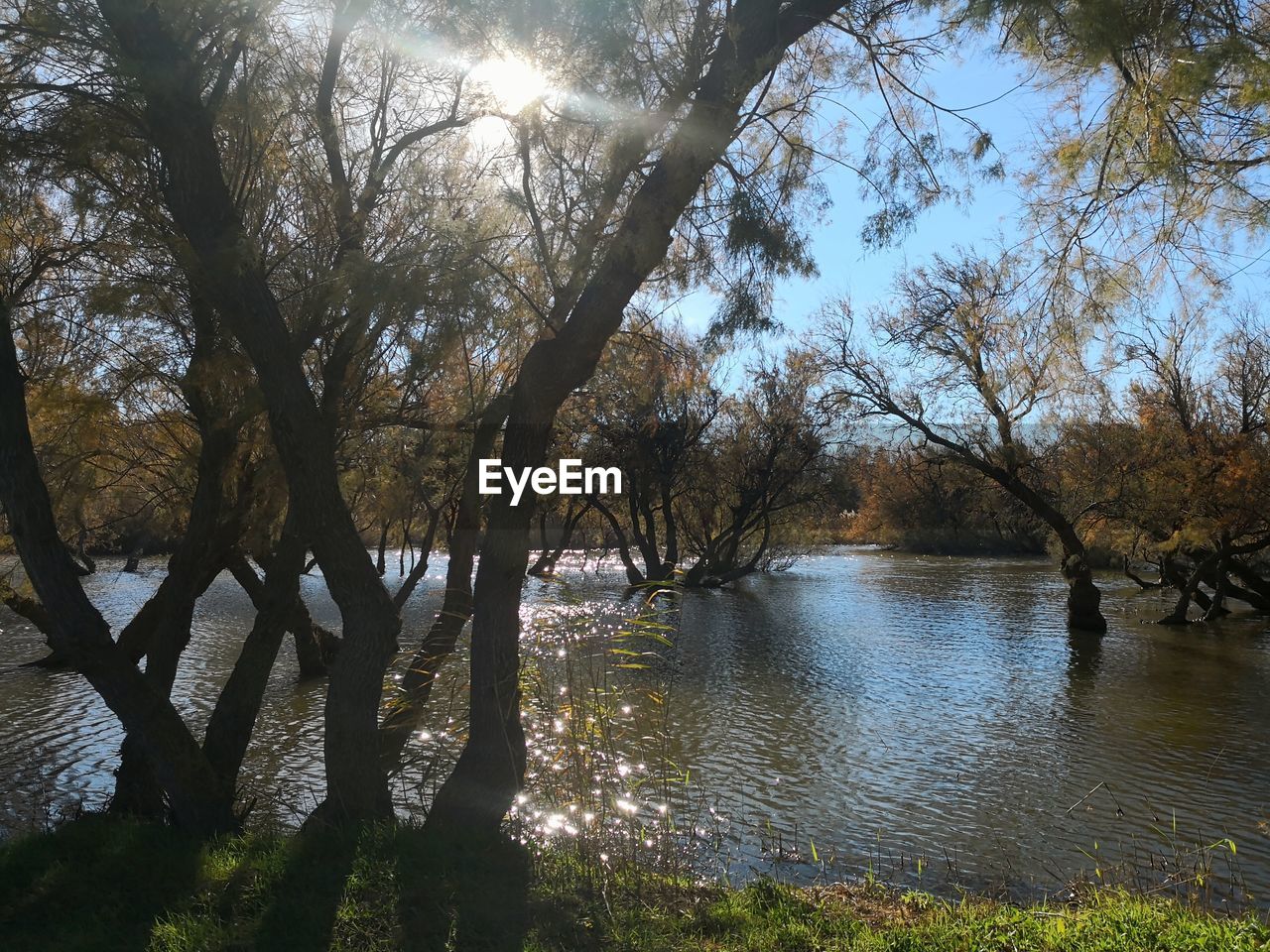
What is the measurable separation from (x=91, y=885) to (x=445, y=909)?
1.78 m

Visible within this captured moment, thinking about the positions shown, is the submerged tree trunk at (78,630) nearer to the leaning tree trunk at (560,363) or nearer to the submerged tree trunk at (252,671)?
the submerged tree trunk at (252,671)

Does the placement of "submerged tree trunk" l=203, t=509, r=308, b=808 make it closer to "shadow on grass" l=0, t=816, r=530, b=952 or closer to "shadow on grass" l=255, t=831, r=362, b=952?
"shadow on grass" l=0, t=816, r=530, b=952

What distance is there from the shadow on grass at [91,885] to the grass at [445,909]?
1 cm

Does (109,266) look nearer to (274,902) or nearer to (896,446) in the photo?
(274,902)

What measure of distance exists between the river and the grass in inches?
40.5

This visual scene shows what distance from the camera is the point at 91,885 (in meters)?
4.41

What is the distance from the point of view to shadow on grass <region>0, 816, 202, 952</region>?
3824 mm

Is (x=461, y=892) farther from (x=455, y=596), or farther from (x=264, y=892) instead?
(x=455, y=596)

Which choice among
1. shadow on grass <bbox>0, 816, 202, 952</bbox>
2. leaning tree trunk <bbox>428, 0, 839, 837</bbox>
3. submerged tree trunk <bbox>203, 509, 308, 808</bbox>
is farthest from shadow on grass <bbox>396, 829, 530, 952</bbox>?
submerged tree trunk <bbox>203, 509, 308, 808</bbox>

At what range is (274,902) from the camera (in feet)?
13.3

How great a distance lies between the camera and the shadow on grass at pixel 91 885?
12.5 ft

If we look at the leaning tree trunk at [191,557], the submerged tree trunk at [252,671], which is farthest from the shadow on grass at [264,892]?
the leaning tree trunk at [191,557]

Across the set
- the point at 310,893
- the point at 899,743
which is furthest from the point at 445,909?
the point at 899,743

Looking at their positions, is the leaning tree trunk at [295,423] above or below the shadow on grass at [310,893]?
above
